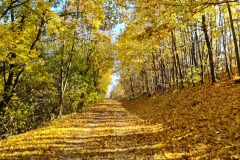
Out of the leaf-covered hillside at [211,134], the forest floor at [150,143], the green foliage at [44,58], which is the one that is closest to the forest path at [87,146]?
the forest floor at [150,143]

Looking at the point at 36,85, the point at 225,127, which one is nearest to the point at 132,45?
the point at 36,85

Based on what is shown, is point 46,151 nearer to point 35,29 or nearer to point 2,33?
point 2,33

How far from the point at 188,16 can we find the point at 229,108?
610 cm

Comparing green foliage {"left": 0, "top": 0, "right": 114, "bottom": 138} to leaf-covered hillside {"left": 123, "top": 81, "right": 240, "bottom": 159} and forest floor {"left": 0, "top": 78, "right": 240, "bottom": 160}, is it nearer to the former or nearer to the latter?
forest floor {"left": 0, "top": 78, "right": 240, "bottom": 160}

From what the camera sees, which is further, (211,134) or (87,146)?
(87,146)

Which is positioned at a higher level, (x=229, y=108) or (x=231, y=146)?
(x=229, y=108)

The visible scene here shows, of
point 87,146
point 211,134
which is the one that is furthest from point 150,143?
point 87,146

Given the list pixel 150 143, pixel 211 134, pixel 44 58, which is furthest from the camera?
pixel 44 58

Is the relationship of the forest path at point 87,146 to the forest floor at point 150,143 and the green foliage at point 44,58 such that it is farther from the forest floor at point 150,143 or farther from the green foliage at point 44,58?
the green foliage at point 44,58

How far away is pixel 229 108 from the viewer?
10.5 metres

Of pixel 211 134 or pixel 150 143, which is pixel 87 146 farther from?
pixel 211 134

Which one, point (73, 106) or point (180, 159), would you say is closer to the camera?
point (180, 159)

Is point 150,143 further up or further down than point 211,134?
further down

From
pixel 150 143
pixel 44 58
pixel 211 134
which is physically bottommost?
pixel 150 143
